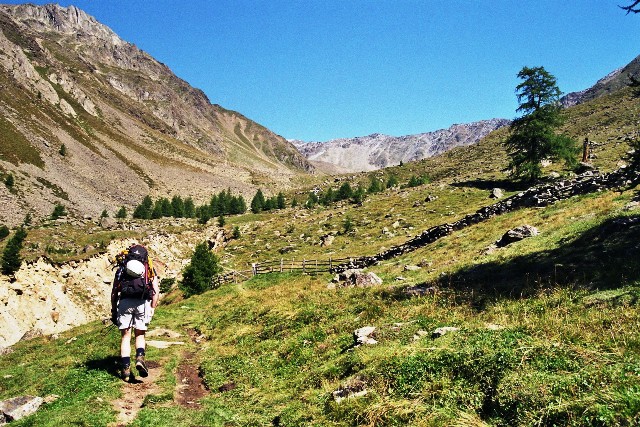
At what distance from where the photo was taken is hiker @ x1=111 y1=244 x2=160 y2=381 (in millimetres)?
10203

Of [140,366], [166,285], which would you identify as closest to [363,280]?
[140,366]

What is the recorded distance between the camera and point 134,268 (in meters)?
10.1

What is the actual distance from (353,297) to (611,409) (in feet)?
41.0

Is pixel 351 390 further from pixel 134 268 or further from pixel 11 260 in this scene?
pixel 11 260

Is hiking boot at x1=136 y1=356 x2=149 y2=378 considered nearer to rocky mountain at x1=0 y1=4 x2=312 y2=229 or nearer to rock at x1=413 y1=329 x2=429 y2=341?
rock at x1=413 y1=329 x2=429 y2=341

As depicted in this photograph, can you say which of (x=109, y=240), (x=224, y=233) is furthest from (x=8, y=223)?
(x=224, y=233)

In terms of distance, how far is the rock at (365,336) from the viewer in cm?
1029

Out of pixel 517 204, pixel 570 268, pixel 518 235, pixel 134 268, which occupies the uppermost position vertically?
pixel 517 204

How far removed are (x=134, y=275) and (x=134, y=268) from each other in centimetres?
19

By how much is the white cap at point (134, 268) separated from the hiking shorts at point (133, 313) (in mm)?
756

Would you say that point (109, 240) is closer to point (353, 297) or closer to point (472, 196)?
point (353, 297)

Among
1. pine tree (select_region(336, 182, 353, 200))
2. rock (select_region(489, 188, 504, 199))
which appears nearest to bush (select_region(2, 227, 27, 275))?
rock (select_region(489, 188, 504, 199))

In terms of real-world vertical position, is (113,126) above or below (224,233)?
above

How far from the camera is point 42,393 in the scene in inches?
410
